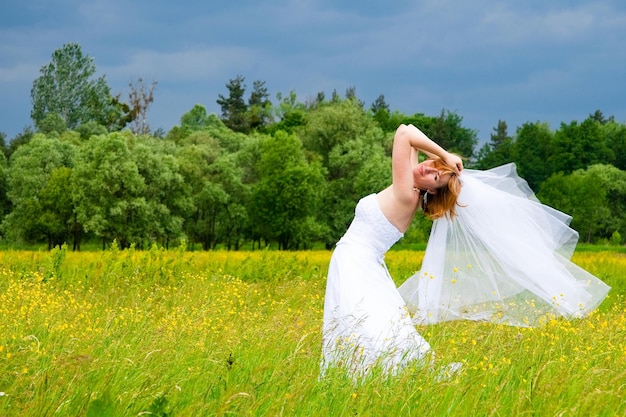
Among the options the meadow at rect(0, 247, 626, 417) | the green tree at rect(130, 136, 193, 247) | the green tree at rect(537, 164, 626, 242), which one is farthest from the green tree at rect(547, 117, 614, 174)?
the meadow at rect(0, 247, 626, 417)

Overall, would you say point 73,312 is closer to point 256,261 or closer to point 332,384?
point 332,384

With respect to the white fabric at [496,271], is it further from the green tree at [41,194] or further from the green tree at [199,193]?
the green tree at [199,193]

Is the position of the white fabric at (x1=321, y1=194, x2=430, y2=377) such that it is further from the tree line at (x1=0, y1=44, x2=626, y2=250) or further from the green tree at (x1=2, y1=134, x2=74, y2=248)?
the green tree at (x1=2, y1=134, x2=74, y2=248)

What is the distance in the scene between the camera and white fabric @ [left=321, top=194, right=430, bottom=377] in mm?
6094

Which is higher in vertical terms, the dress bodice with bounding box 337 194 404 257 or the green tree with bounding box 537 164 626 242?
the dress bodice with bounding box 337 194 404 257

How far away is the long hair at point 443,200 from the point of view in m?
6.84

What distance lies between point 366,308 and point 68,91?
64.7m

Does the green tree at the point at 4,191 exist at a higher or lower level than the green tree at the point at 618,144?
lower

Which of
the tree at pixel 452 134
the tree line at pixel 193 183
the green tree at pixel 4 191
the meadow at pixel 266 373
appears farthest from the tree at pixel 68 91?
the meadow at pixel 266 373

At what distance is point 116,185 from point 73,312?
117ft

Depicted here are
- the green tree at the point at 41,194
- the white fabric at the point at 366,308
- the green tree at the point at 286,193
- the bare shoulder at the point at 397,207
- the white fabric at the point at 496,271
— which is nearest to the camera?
the white fabric at the point at 366,308

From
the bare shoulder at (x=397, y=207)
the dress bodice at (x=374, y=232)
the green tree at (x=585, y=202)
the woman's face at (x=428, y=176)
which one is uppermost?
the woman's face at (x=428, y=176)

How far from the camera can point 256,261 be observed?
16766 millimetres

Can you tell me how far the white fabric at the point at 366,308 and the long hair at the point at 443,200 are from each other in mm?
472
